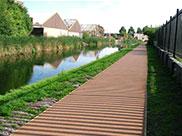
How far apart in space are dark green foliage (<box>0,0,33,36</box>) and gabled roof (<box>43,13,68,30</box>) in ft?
35.4

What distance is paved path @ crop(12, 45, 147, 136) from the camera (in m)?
3.80

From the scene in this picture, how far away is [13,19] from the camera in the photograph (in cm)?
3050

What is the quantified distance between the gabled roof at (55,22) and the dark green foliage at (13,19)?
10778mm

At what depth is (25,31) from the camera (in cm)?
3409

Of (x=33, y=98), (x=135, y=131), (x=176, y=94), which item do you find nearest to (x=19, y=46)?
(x=33, y=98)

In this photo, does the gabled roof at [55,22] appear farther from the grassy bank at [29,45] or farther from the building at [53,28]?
the grassy bank at [29,45]

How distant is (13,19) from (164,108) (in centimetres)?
2932

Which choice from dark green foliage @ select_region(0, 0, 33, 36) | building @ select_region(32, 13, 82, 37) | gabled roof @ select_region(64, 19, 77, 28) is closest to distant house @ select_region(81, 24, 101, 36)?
gabled roof @ select_region(64, 19, 77, 28)

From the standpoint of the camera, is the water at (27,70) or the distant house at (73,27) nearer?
the water at (27,70)

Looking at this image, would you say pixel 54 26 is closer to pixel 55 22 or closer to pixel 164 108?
pixel 55 22

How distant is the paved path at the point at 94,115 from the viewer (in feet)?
12.5

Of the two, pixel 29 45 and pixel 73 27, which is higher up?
pixel 73 27

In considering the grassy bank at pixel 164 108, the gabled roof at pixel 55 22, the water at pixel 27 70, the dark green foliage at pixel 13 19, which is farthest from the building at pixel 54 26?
the grassy bank at pixel 164 108

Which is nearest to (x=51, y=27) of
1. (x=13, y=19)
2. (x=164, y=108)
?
(x=13, y=19)
